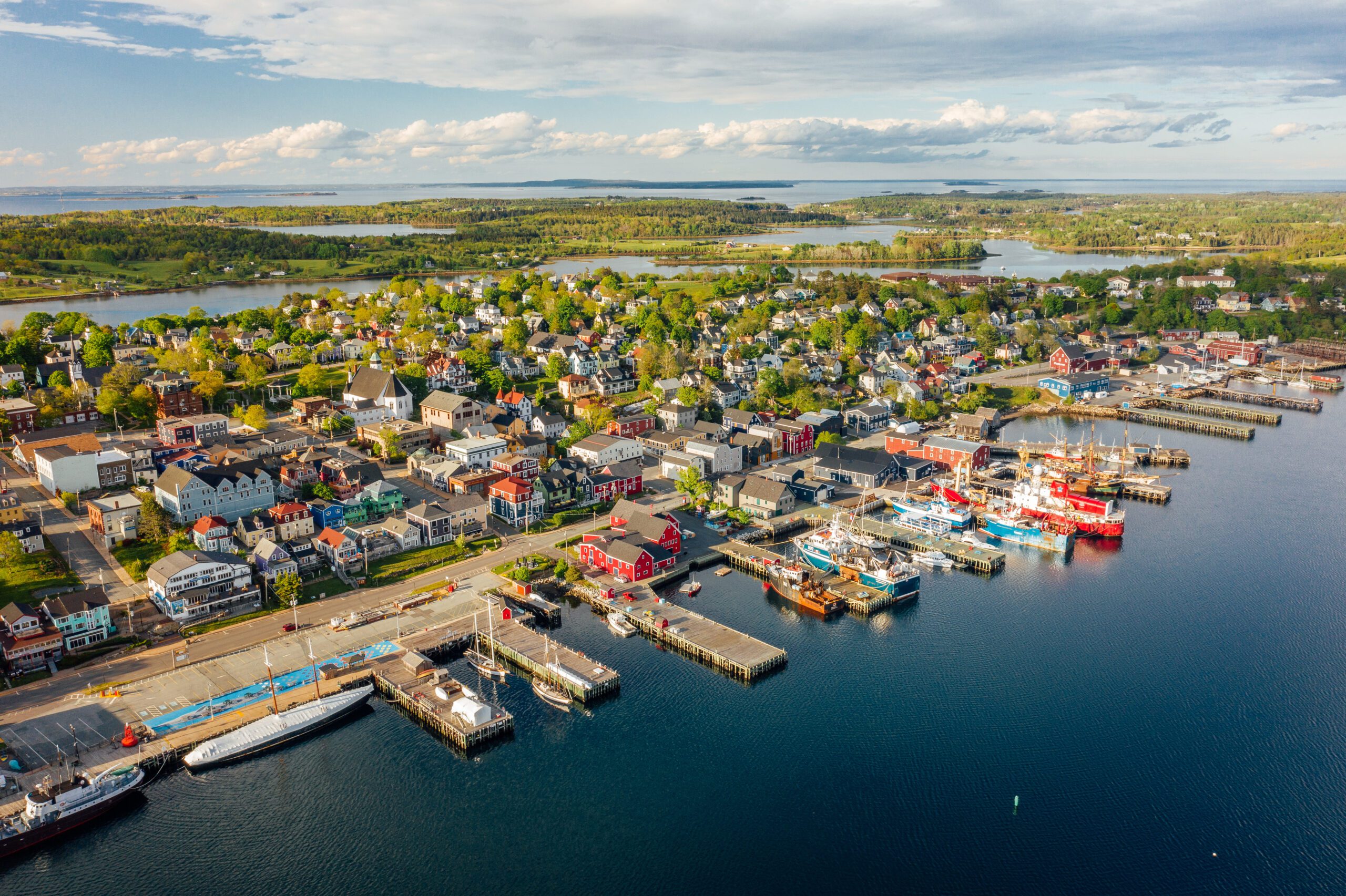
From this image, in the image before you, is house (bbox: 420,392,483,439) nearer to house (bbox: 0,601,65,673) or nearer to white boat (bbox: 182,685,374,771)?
house (bbox: 0,601,65,673)

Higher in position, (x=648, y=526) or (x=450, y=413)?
(x=450, y=413)

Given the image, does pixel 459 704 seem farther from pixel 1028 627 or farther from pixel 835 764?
pixel 1028 627

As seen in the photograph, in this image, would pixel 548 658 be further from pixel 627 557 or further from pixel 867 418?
pixel 867 418

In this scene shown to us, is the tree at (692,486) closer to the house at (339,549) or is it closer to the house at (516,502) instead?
the house at (516,502)

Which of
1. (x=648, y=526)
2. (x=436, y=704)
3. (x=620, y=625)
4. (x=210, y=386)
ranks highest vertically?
(x=210, y=386)

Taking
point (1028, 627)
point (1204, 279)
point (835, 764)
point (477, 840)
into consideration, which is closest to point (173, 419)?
point (477, 840)

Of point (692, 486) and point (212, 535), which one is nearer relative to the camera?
point (212, 535)

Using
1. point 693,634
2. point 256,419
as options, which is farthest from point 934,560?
point 256,419
